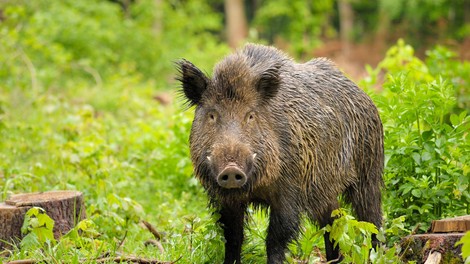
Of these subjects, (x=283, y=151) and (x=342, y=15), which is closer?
(x=283, y=151)

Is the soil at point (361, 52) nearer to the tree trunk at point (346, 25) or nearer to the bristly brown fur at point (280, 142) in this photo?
the tree trunk at point (346, 25)

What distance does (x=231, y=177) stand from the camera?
4688mm

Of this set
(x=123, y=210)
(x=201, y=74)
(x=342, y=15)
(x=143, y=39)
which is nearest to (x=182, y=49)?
(x=143, y=39)

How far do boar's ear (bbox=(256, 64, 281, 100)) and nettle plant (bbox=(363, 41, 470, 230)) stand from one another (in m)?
1.25

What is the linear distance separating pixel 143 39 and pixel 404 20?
34.8 ft

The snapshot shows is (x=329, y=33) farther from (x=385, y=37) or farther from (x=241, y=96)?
(x=241, y=96)

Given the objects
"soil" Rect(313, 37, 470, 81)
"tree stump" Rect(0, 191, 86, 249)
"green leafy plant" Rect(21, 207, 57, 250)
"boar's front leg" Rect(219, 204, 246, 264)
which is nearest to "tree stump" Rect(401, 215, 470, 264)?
"boar's front leg" Rect(219, 204, 246, 264)

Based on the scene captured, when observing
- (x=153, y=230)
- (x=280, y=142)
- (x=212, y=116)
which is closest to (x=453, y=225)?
(x=280, y=142)

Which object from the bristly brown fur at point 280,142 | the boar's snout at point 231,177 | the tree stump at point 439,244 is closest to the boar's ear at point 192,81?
the bristly brown fur at point 280,142

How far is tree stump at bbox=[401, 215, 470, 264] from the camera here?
5.00m

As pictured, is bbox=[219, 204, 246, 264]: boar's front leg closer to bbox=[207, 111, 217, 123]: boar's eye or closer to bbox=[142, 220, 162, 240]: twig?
bbox=[207, 111, 217, 123]: boar's eye

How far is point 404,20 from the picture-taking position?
27016 millimetres

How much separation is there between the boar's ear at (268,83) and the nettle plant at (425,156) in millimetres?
1247

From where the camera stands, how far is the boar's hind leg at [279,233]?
525 centimetres
